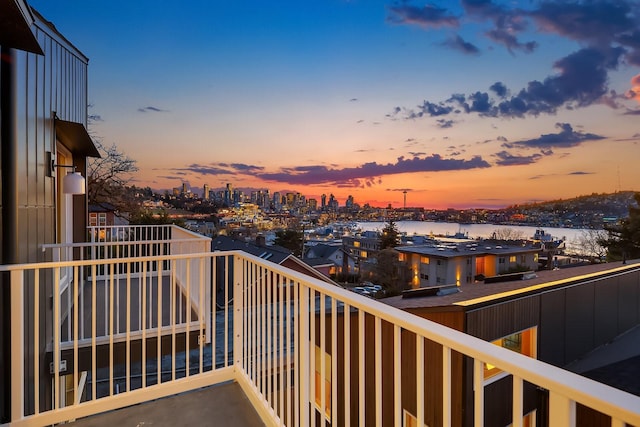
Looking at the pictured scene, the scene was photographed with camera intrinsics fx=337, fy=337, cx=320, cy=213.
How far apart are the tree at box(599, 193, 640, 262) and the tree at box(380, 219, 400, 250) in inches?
684

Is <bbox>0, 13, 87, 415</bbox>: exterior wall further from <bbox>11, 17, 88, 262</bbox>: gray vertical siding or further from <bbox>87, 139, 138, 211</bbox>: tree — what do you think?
<bbox>87, 139, 138, 211</bbox>: tree

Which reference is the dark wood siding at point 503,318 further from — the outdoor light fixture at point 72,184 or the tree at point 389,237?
the tree at point 389,237

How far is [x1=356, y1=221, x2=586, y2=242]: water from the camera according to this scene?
30248 millimetres

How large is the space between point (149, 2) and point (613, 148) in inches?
865

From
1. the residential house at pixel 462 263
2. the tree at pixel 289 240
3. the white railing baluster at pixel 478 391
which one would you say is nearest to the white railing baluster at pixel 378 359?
the white railing baluster at pixel 478 391

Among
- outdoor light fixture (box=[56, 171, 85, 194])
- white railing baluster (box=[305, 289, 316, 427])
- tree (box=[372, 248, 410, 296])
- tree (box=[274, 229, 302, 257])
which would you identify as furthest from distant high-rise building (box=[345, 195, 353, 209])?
white railing baluster (box=[305, 289, 316, 427])

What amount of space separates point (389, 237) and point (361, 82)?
21.8 meters

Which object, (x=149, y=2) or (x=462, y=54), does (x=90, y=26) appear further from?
(x=462, y=54)

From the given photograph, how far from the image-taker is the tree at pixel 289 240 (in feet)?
94.4

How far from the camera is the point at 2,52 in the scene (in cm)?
276

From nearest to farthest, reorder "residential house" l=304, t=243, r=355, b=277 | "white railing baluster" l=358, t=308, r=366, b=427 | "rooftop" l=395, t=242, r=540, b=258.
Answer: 1. "white railing baluster" l=358, t=308, r=366, b=427
2. "rooftop" l=395, t=242, r=540, b=258
3. "residential house" l=304, t=243, r=355, b=277

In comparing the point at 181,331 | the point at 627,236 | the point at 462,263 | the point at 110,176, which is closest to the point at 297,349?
the point at 181,331

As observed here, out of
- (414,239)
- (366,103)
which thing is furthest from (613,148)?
(414,239)

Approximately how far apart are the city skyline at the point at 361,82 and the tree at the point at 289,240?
8369 millimetres
